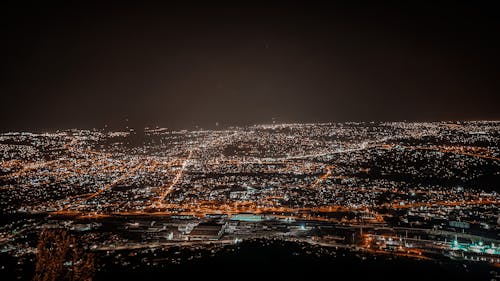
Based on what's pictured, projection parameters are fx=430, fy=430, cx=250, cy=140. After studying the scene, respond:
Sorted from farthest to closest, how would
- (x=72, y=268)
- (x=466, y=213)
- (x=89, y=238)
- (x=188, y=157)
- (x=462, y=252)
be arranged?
(x=188, y=157)
(x=466, y=213)
(x=89, y=238)
(x=462, y=252)
(x=72, y=268)

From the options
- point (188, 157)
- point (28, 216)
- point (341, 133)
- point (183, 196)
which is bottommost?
point (28, 216)

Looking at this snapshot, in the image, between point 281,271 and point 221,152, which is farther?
point 221,152

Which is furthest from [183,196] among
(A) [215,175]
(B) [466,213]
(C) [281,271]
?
(B) [466,213]

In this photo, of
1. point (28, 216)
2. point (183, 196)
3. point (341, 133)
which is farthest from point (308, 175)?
point (341, 133)

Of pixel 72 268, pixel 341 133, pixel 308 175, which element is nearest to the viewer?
pixel 72 268

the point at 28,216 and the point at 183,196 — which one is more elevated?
the point at 183,196

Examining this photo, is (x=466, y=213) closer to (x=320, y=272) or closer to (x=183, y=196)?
(x=320, y=272)
